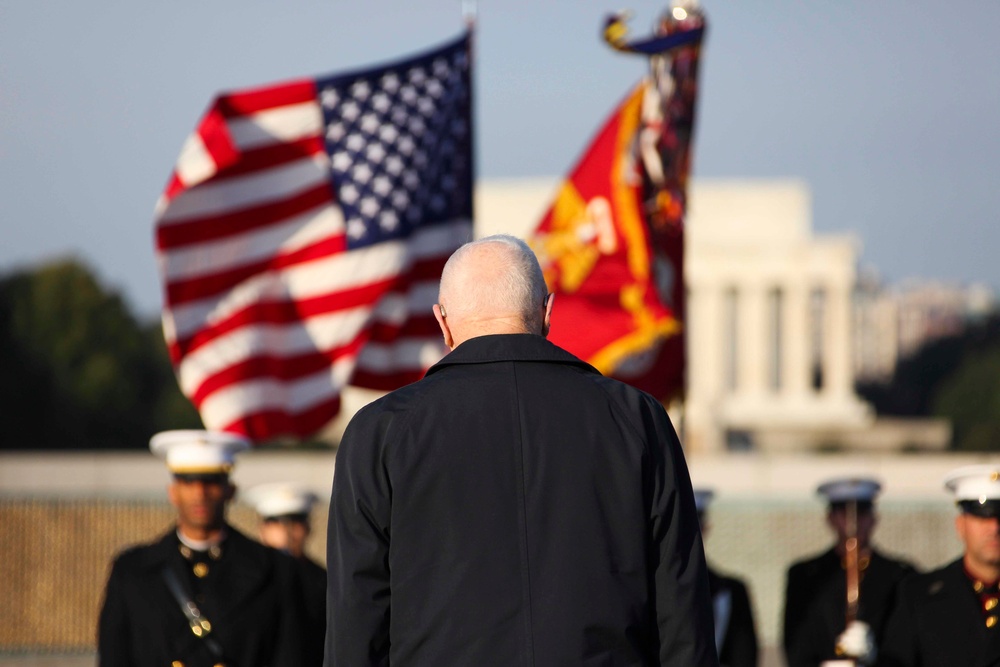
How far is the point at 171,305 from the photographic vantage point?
683 centimetres

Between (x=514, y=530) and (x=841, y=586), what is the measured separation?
3819 mm

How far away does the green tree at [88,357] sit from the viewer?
45188 mm

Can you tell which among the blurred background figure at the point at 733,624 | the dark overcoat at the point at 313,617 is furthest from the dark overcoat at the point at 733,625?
the dark overcoat at the point at 313,617

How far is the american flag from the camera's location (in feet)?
22.7

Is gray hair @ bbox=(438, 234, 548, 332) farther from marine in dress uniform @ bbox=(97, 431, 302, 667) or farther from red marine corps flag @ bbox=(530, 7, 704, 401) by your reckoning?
red marine corps flag @ bbox=(530, 7, 704, 401)

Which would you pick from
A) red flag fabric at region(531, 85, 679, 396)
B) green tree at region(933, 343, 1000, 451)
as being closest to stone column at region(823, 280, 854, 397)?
green tree at region(933, 343, 1000, 451)

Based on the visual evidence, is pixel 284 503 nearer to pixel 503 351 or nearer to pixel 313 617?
pixel 313 617

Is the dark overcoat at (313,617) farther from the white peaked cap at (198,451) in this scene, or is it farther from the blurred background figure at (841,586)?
the blurred background figure at (841,586)

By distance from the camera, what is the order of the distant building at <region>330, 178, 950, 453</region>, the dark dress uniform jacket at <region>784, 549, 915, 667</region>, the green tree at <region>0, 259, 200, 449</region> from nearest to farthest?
the dark dress uniform jacket at <region>784, 549, 915, 667</region>
the green tree at <region>0, 259, 200, 449</region>
the distant building at <region>330, 178, 950, 453</region>

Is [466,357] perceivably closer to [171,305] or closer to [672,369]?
[171,305]

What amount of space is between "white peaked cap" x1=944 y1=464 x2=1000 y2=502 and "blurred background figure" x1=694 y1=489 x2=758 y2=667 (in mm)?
1341

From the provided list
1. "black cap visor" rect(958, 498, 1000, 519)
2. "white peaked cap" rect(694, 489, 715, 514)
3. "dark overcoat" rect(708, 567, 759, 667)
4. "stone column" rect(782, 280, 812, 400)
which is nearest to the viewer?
"black cap visor" rect(958, 498, 1000, 519)

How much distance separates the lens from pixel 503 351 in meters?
2.68

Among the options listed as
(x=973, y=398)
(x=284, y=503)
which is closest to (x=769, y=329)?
(x=973, y=398)
